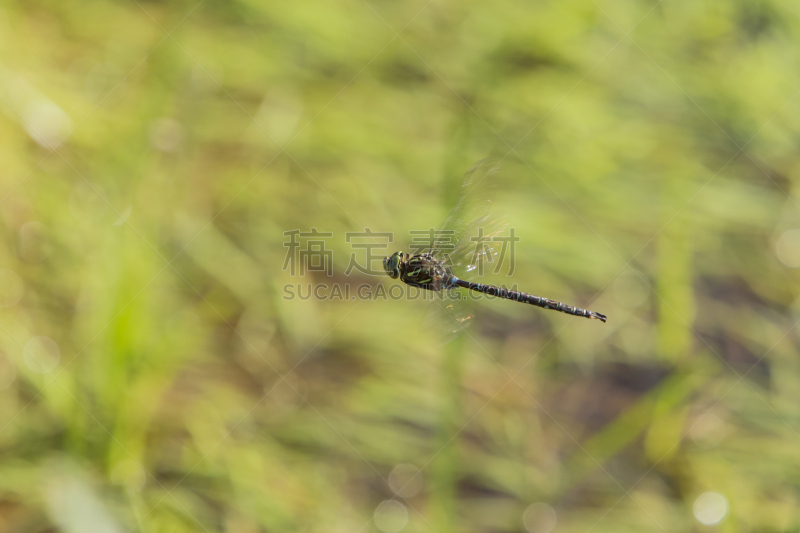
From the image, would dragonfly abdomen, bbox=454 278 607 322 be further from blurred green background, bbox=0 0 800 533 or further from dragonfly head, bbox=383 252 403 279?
dragonfly head, bbox=383 252 403 279

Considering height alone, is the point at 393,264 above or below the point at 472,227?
below

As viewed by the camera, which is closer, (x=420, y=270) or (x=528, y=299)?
(x=528, y=299)

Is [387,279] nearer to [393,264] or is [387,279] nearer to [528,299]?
[393,264]

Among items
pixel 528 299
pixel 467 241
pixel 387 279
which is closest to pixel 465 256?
pixel 467 241

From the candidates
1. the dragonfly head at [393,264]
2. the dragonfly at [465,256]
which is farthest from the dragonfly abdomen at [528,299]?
the dragonfly head at [393,264]

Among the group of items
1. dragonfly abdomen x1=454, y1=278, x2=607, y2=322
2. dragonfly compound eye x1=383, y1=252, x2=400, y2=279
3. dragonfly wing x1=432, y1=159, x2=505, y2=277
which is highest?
dragonfly wing x1=432, y1=159, x2=505, y2=277

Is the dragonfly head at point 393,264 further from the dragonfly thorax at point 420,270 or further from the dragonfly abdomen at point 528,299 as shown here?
the dragonfly abdomen at point 528,299

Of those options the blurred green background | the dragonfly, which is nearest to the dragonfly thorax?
the dragonfly
